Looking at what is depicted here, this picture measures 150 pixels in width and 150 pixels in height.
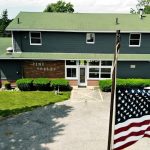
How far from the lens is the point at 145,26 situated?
29.7 metres

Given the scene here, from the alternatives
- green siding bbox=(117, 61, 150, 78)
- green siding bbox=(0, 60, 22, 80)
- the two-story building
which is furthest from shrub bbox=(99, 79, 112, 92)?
green siding bbox=(0, 60, 22, 80)

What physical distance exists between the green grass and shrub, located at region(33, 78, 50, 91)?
2.24ft

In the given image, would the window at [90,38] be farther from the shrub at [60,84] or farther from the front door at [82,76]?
→ the shrub at [60,84]

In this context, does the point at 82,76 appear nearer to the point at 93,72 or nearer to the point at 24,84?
the point at 93,72

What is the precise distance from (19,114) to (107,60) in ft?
37.9

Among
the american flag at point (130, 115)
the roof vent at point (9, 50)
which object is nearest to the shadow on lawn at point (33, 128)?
the american flag at point (130, 115)

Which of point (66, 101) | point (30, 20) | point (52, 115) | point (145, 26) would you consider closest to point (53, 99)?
point (66, 101)

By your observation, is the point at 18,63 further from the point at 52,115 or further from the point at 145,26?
the point at 145,26

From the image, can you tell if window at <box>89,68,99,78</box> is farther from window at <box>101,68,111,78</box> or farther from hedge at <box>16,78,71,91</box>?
hedge at <box>16,78,71,91</box>

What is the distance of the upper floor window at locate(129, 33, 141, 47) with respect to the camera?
29.2 m

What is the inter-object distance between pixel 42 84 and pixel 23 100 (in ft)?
10.7

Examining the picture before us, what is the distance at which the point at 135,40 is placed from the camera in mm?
29234

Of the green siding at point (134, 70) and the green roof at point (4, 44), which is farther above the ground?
the green roof at point (4, 44)

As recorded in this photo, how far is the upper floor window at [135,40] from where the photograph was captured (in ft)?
95.7
